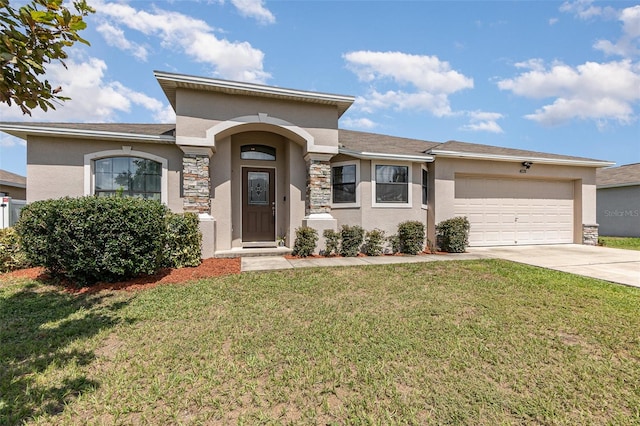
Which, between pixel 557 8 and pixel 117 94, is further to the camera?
pixel 117 94

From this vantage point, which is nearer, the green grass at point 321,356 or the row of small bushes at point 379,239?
the green grass at point 321,356

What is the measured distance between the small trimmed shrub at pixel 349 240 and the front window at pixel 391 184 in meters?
1.42

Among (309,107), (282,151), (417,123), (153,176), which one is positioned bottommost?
(153,176)

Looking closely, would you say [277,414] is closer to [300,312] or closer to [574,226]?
[300,312]

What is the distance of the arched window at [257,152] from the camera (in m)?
9.31

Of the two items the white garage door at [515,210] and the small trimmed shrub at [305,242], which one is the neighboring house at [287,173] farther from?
the small trimmed shrub at [305,242]

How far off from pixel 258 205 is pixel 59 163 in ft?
18.1

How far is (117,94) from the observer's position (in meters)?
16.0

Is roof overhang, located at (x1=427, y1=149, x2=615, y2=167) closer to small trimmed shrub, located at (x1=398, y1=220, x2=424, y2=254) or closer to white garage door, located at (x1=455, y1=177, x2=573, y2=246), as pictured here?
white garage door, located at (x1=455, y1=177, x2=573, y2=246)

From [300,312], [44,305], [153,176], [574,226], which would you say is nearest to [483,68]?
[574,226]

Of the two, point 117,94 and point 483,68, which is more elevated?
point 117,94

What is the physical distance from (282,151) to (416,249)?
565 centimetres

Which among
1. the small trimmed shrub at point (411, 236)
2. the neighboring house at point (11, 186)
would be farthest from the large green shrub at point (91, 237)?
the neighboring house at point (11, 186)

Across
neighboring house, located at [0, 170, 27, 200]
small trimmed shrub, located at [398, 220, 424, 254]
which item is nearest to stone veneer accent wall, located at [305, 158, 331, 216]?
small trimmed shrub, located at [398, 220, 424, 254]
